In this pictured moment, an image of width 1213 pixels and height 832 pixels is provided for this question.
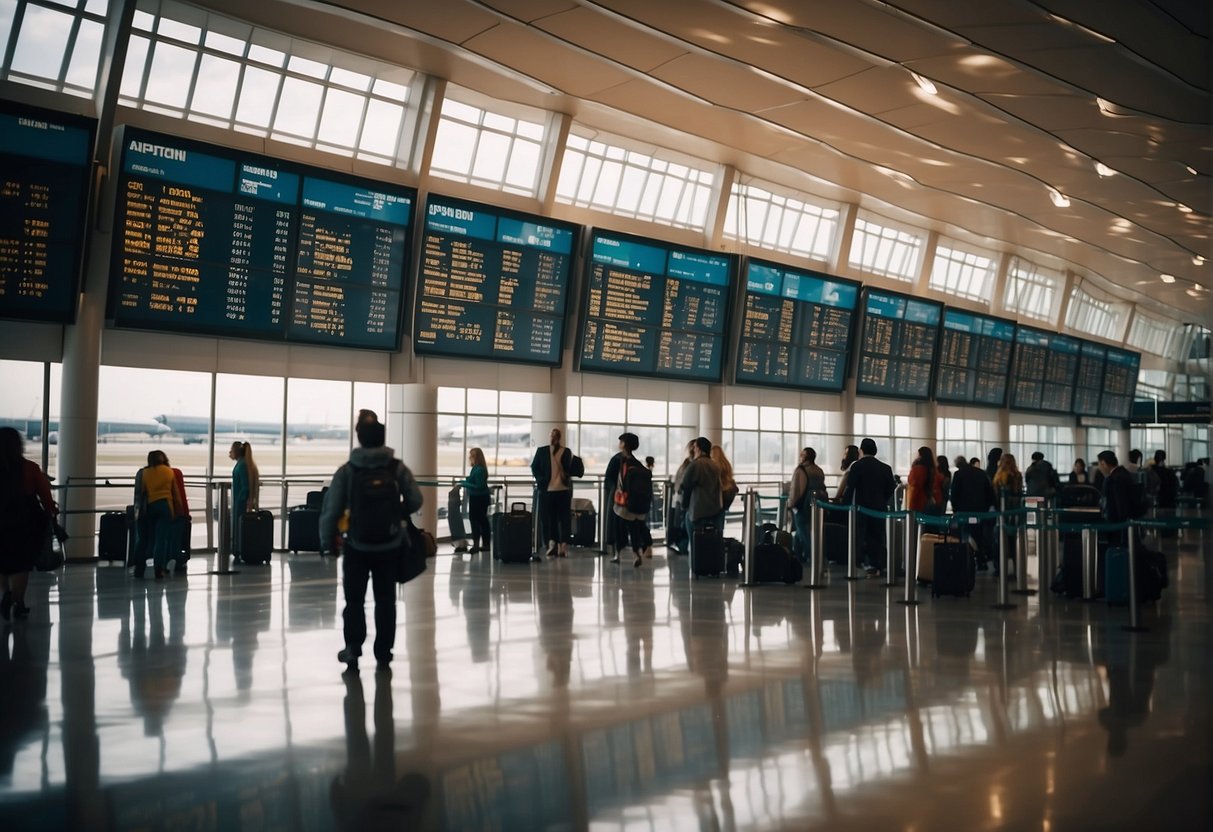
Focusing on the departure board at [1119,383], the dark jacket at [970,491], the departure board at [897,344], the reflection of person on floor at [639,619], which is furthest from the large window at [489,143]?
the departure board at [1119,383]

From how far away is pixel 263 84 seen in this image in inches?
564

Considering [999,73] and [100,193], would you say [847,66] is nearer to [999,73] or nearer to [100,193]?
[999,73]

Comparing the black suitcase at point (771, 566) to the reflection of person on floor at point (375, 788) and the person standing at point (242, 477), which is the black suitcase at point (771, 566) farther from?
the reflection of person on floor at point (375, 788)

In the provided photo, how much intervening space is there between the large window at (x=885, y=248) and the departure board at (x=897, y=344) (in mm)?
1750

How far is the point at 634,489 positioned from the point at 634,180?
8134 mm

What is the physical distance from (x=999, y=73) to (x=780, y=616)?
798 cm

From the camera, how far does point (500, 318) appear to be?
15.8 meters

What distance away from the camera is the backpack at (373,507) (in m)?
6.70

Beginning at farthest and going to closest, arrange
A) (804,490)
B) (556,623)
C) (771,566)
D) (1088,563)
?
(804,490)
(771,566)
(1088,563)
(556,623)

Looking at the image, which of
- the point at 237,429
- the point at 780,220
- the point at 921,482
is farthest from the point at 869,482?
the point at 780,220

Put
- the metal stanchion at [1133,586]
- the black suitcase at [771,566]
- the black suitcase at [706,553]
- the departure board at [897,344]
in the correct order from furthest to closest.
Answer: the departure board at [897,344] < the black suitcase at [706,553] < the black suitcase at [771,566] < the metal stanchion at [1133,586]

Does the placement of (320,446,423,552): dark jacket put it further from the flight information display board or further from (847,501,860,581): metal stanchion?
the flight information display board

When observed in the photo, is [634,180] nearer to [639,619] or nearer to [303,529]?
[303,529]

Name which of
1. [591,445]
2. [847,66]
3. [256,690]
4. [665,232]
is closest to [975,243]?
[665,232]
